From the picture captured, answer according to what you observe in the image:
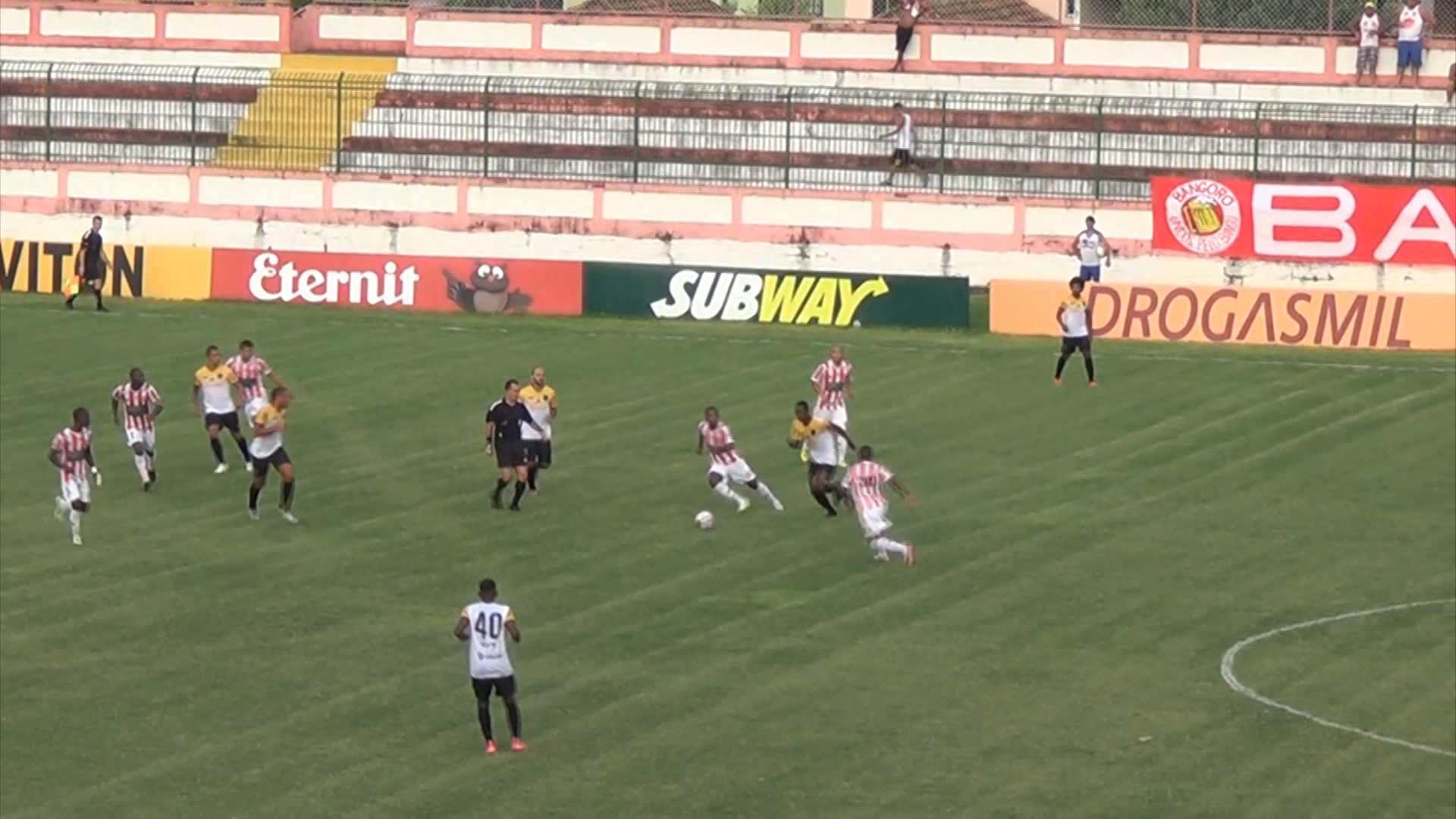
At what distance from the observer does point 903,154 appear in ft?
176

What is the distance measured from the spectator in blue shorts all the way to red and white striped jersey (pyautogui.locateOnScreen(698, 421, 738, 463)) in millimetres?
14858

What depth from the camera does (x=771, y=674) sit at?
26.2m

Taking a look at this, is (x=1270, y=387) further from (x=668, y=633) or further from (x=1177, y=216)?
(x=668, y=633)

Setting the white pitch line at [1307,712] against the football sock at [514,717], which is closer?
the football sock at [514,717]

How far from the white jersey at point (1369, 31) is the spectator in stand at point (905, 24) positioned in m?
9.38

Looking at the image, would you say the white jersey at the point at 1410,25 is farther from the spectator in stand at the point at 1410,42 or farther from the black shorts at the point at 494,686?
the black shorts at the point at 494,686

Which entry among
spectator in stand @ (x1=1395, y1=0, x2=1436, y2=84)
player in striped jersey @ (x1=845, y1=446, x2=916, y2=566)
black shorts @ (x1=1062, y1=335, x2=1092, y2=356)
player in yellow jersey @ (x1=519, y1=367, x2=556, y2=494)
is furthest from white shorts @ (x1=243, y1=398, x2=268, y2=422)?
spectator in stand @ (x1=1395, y1=0, x2=1436, y2=84)

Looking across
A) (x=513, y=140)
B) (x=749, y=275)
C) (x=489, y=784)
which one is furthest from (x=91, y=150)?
(x=489, y=784)

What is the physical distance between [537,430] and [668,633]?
6341mm

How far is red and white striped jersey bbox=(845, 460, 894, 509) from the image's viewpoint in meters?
29.5

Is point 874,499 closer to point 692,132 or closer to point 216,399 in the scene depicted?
point 216,399

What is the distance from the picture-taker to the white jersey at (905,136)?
53781 mm

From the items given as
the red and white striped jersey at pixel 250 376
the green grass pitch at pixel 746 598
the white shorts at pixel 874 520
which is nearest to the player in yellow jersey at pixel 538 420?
the green grass pitch at pixel 746 598

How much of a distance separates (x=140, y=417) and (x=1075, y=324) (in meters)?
14.5
